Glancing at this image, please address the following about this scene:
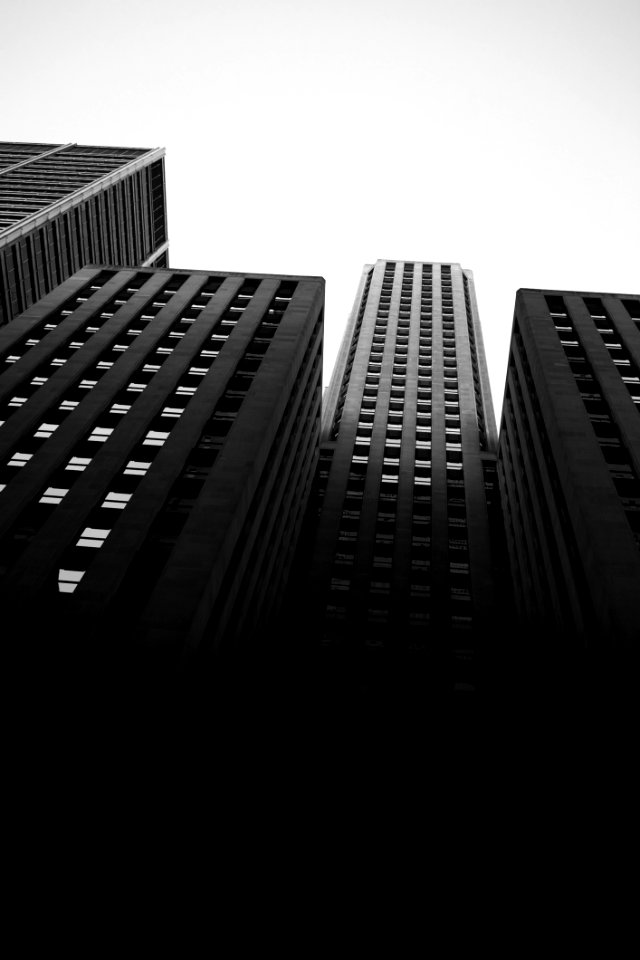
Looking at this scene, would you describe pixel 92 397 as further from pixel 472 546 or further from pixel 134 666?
pixel 472 546

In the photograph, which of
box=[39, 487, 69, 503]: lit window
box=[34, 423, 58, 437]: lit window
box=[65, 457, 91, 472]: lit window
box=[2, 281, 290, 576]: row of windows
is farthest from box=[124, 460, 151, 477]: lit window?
box=[34, 423, 58, 437]: lit window

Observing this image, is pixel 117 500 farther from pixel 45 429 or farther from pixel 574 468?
pixel 574 468

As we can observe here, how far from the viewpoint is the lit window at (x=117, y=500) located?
1283 inches

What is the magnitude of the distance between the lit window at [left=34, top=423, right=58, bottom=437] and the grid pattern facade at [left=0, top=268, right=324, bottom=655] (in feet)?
0.29

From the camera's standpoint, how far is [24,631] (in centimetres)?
2525

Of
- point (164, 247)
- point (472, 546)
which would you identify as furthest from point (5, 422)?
point (164, 247)

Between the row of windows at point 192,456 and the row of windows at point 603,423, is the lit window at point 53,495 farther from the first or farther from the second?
the row of windows at point 603,423

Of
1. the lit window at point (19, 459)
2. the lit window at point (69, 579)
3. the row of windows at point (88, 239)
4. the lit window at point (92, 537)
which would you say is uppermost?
the row of windows at point (88, 239)

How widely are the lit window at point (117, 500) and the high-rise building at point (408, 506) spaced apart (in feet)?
60.5

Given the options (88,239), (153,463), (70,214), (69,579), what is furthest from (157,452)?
(88,239)

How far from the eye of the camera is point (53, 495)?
33.6 m

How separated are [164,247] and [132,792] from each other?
401 feet

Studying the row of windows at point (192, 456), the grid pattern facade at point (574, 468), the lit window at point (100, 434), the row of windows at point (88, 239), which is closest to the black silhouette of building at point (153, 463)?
the row of windows at point (192, 456)

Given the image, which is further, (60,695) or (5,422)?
(5,422)
